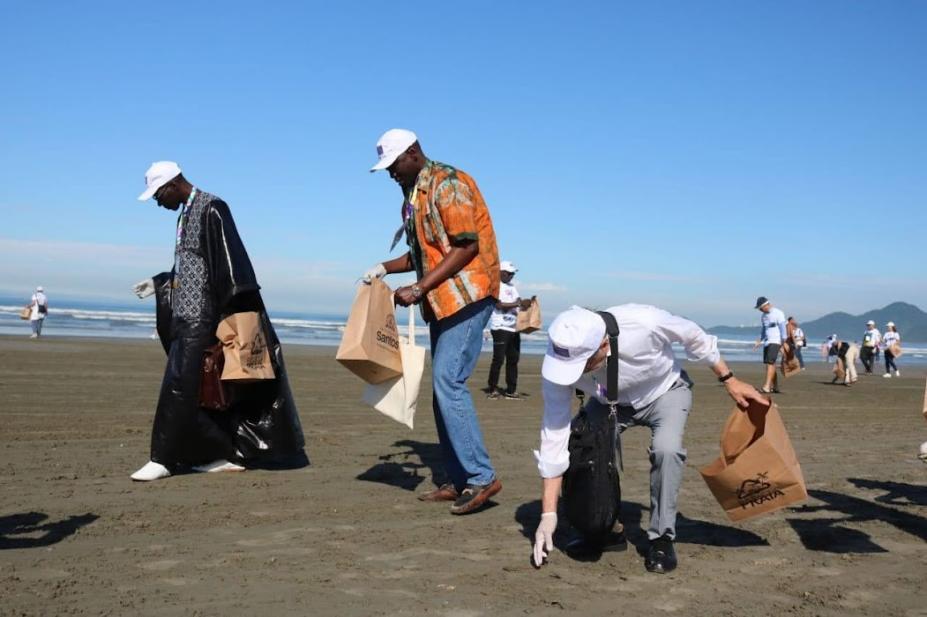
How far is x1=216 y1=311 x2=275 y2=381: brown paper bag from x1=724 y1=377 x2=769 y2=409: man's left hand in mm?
3287

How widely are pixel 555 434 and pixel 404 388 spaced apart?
1707 mm

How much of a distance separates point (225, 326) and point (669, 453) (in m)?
3.28

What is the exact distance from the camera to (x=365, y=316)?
548 centimetres

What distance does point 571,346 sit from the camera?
391cm

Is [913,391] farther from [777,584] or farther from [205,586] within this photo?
[205,586]

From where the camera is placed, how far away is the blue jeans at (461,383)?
17.6ft

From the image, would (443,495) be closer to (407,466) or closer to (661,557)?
(407,466)

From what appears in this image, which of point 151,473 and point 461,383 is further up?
point 461,383

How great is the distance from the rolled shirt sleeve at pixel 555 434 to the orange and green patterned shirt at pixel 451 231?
1.33 metres

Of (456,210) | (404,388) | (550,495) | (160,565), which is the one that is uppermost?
(456,210)

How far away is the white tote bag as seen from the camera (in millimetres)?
5637

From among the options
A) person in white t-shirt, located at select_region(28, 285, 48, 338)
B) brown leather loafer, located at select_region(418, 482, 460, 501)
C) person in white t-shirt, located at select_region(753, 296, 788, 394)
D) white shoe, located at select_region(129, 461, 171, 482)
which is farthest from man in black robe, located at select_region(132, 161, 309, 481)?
person in white t-shirt, located at select_region(28, 285, 48, 338)

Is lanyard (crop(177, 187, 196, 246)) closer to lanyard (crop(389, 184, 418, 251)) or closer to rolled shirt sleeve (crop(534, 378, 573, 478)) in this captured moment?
lanyard (crop(389, 184, 418, 251))

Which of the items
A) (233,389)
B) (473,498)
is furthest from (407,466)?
(473,498)
